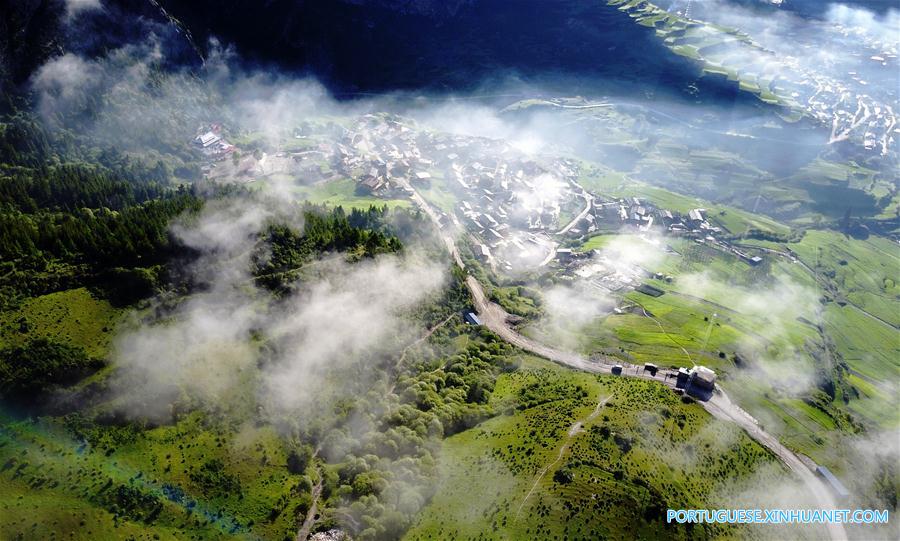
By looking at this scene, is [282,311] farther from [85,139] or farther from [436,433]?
[85,139]

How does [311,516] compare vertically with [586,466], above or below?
above

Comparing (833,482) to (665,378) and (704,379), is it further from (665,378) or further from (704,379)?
(665,378)

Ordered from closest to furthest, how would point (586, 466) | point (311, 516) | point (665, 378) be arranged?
point (311, 516)
point (586, 466)
point (665, 378)

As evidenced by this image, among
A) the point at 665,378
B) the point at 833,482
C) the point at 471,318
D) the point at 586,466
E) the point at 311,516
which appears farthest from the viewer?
the point at 471,318

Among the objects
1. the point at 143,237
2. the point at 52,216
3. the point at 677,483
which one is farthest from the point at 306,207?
the point at 677,483

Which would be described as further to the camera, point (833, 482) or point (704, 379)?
point (704, 379)

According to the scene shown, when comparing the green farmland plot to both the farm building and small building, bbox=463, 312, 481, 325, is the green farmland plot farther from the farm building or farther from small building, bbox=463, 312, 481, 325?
small building, bbox=463, 312, 481, 325

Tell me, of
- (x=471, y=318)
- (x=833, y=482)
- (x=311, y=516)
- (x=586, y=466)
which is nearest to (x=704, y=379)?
(x=833, y=482)

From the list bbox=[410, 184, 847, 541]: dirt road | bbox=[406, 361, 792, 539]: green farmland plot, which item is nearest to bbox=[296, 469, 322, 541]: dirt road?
bbox=[406, 361, 792, 539]: green farmland plot
